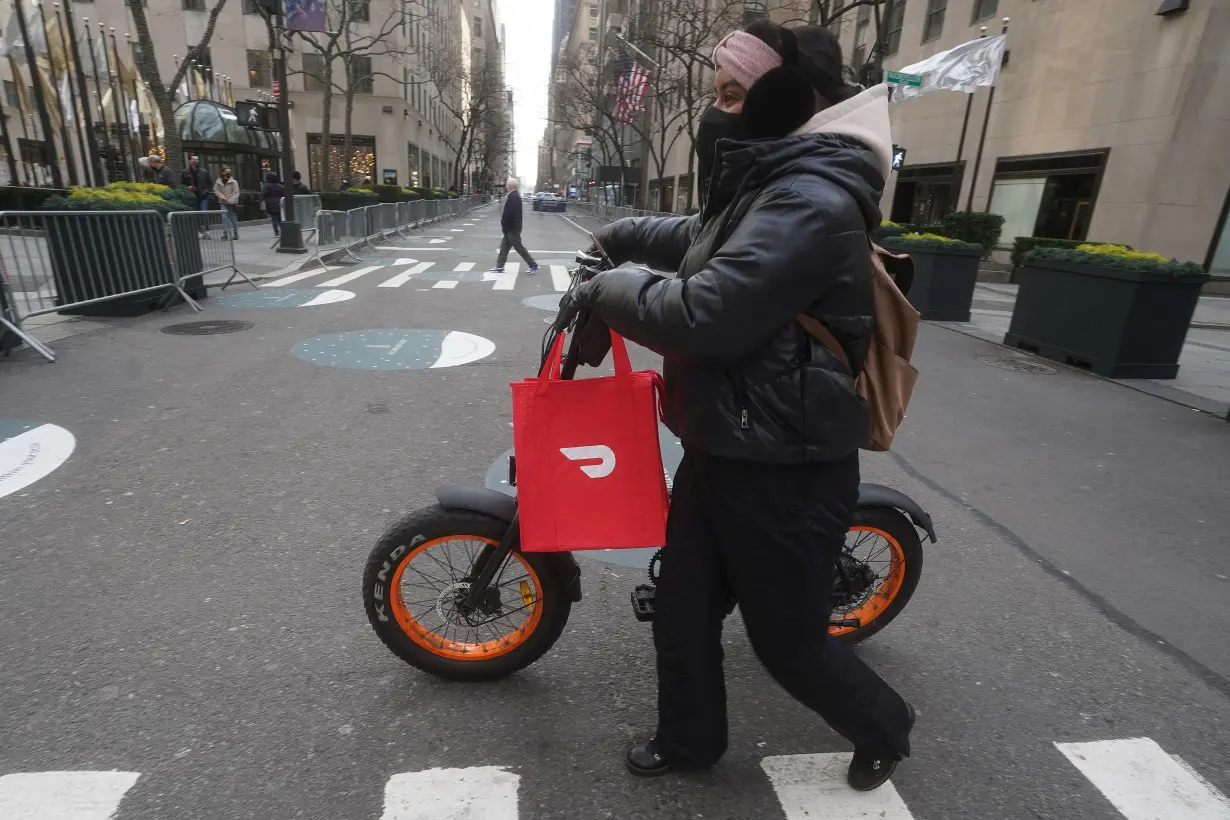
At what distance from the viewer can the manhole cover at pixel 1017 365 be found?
8312mm

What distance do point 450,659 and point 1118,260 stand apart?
28.3ft

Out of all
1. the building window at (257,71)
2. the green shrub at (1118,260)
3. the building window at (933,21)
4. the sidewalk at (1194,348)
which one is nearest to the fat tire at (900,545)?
the sidewalk at (1194,348)

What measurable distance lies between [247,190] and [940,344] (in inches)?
1163

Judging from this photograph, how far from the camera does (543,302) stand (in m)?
11.6

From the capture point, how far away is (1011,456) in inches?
215

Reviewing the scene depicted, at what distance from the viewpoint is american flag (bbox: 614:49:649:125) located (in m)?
31.0

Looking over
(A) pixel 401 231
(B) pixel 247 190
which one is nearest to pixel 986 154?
(A) pixel 401 231

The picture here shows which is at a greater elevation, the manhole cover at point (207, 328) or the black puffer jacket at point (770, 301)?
the black puffer jacket at point (770, 301)

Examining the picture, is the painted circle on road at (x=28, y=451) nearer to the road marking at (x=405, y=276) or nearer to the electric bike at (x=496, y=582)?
the electric bike at (x=496, y=582)

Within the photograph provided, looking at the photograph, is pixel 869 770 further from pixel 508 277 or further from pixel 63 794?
pixel 508 277

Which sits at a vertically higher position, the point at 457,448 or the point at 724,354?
the point at 724,354

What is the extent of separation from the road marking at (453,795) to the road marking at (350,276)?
11594mm

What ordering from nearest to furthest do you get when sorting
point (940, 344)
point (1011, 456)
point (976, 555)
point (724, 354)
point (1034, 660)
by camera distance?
point (724, 354) < point (1034, 660) < point (976, 555) < point (1011, 456) < point (940, 344)

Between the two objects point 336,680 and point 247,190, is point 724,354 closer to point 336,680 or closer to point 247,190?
point 336,680
